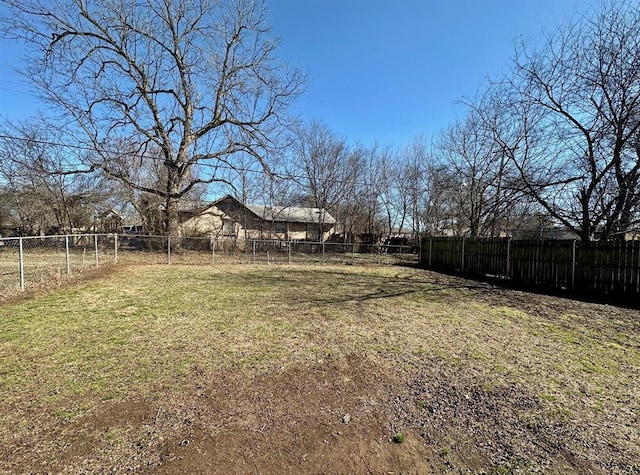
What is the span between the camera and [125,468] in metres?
1.97

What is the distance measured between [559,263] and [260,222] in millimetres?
26671

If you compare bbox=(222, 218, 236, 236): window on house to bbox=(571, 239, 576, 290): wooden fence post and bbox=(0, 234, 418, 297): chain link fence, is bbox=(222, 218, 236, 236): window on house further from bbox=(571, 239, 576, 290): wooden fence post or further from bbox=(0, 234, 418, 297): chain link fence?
bbox=(571, 239, 576, 290): wooden fence post

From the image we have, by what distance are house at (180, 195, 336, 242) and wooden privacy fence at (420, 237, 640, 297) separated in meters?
16.4

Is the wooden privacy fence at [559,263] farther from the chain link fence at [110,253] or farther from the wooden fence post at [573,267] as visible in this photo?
the chain link fence at [110,253]

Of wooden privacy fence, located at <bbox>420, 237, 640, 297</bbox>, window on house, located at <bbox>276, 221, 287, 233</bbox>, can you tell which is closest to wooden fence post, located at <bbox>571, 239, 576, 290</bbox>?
wooden privacy fence, located at <bbox>420, 237, 640, 297</bbox>

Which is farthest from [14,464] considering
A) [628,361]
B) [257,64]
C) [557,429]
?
[257,64]

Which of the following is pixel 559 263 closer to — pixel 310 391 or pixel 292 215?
pixel 310 391

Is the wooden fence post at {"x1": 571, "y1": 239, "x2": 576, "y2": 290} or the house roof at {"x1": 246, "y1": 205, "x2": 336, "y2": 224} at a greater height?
the house roof at {"x1": 246, "y1": 205, "x2": 336, "y2": 224}

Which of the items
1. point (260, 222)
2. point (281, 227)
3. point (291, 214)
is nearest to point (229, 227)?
point (260, 222)

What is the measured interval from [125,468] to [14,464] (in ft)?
2.24

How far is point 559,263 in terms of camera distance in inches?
389

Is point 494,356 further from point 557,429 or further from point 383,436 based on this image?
point 383,436

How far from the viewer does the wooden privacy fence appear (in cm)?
832

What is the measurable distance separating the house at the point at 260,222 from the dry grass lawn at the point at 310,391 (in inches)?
915
